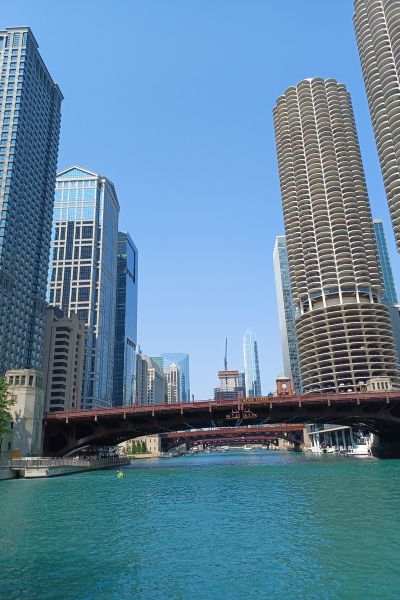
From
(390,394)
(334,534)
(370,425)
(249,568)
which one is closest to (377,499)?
(334,534)

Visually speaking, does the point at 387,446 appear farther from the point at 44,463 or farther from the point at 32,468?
the point at 32,468

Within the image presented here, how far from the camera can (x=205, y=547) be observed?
2869cm

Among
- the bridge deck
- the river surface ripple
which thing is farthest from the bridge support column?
the river surface ripple

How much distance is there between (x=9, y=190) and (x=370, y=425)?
146 m

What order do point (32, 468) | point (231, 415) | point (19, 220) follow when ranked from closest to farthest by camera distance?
1. point (32, 468)
2. point (231, 415)
3. point (19, 220)

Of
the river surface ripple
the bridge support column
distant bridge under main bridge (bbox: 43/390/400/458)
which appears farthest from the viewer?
the bridge support column

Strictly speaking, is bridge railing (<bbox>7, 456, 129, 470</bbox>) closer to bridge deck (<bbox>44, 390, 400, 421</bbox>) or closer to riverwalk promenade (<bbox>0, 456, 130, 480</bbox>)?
riverwalk promenade (<bbox>0, 456, 130, 480</bbox>)

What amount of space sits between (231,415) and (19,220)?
4802 inches

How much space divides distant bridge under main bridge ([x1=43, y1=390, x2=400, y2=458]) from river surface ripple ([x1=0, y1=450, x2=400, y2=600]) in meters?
47.9

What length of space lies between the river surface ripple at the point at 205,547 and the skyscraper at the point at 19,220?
426 ft

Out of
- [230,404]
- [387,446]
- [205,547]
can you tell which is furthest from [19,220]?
[205,547]

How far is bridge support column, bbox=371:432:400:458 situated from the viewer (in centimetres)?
11606

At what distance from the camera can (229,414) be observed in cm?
10819

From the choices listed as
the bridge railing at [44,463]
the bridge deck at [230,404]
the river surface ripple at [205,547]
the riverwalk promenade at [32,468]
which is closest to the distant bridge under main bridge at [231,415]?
the bridge deck at [230,404]
